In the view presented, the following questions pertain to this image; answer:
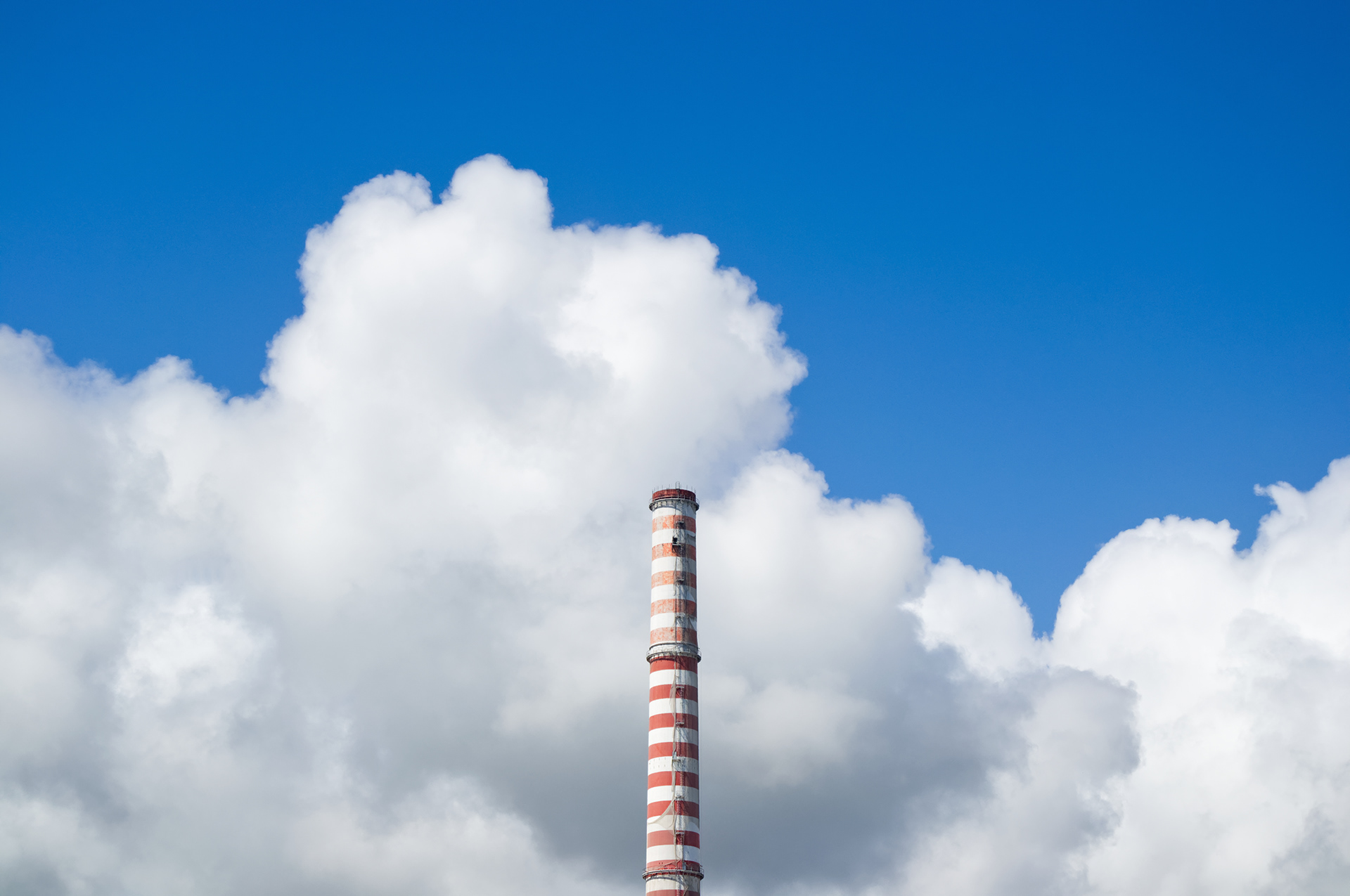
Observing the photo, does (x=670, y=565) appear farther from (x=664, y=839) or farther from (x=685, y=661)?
(x=664, y=839)

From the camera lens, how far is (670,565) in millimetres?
78562

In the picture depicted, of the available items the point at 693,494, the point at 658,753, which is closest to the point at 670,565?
the point at 693,494

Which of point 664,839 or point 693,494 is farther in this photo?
point 693,494

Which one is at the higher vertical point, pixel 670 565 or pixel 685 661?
pixel 670 565

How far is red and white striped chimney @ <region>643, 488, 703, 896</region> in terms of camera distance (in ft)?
240

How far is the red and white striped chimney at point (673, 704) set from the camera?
240 ft

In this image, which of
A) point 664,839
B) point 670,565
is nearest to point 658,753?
point 664,839

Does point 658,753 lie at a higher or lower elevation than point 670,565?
lower

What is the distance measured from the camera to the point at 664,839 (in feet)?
241

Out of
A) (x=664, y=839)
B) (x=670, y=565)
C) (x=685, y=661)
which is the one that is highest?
(x=670, y=565)

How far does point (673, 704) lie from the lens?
247 feet

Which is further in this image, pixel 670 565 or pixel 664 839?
pixel 670 565

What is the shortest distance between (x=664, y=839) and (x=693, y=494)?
18.1m

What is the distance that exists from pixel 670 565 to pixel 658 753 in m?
9.69
